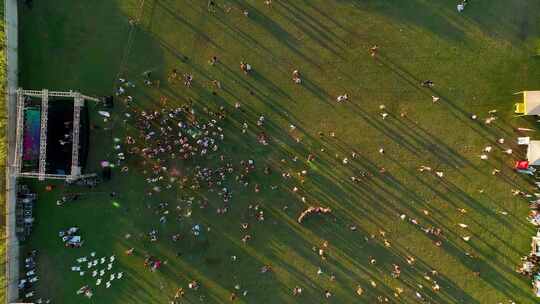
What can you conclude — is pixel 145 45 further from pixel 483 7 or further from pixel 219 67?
pixel 483 7

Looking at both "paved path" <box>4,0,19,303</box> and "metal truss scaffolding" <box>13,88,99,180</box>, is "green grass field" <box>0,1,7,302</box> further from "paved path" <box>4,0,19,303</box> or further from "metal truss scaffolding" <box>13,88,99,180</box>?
"metal truss scaffolding" <box>13,88,99,180</box>

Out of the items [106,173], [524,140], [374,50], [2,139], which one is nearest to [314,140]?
[374,50]

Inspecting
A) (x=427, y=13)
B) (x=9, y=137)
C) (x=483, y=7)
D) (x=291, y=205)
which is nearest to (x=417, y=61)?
(x=427, y=13)

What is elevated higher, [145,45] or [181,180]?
[145,45]

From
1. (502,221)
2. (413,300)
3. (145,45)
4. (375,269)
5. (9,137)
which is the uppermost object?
(145,45)

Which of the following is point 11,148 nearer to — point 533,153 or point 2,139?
point 2,139

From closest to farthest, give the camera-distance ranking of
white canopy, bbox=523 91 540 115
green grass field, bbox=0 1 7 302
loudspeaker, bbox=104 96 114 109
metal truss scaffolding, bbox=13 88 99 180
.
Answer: metal truss scaffolding, bbox=13 88 99 180, white canopy, bbox=523 91 540 115, green grass field, bbox=0 1 7 302, loudspeaker, bbox=104 96 114 109

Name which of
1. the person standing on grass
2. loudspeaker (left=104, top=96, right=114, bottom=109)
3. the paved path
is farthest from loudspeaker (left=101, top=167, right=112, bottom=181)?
the person standing on grass
